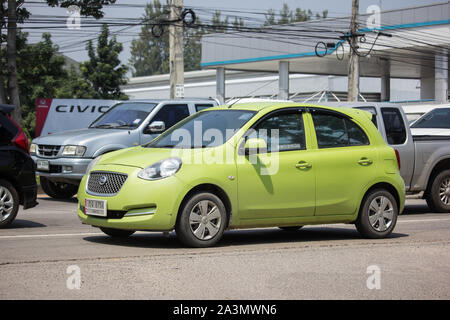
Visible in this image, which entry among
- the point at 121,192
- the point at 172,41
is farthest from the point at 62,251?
the point at 172,41

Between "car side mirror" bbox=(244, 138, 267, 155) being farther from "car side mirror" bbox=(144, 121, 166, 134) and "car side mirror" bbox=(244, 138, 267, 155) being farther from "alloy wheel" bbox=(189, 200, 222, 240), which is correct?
"car side mirror" bbox=(144, 121, 166, 134)

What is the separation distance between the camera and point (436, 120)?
16656mm

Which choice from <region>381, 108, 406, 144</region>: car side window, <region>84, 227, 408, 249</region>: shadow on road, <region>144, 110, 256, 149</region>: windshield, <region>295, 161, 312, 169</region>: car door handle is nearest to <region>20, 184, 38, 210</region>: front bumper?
<region>84, 227, 408, 249</region>: shadow on road

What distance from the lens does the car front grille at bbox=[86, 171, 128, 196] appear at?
8508 millimetres

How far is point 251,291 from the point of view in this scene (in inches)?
247

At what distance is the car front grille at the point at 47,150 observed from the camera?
1550 cm

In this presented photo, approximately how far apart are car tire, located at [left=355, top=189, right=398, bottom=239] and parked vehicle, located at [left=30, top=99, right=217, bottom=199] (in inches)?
240

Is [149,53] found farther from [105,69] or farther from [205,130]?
[205,130]

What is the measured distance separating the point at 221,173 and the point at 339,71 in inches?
2029

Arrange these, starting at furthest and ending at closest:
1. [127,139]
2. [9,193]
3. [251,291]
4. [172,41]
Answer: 1. [172,41]
2. [127,139]
3. [9,193]
4. [251,291]

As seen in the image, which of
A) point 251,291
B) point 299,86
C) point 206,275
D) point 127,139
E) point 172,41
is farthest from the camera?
point 299,86

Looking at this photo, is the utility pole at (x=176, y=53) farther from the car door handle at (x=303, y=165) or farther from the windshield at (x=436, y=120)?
the car door handle at (x=303, y=165)
